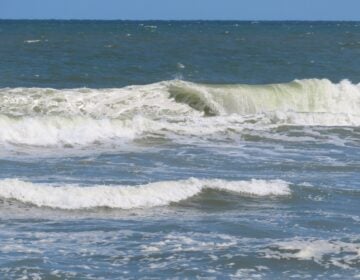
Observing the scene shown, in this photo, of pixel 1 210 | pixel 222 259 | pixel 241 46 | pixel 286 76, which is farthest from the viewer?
pixel 241 46

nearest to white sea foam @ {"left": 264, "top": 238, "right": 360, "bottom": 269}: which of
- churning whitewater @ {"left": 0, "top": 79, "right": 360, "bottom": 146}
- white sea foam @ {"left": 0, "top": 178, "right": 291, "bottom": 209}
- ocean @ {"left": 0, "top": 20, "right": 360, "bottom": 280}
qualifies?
ocean @ {"left": 0, "top": 20, "right": 360, "bottom": 280}

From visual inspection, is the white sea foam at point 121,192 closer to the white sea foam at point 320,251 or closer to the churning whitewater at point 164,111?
the white sea foam at point 320,251

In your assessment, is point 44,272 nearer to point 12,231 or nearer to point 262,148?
point 12,231

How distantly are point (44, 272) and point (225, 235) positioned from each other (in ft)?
6.72

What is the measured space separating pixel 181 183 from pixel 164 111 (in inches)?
490

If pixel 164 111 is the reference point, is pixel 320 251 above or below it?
below

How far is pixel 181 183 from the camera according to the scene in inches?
460

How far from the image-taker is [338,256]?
842 centimetres

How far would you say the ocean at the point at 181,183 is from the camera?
26.9 feet

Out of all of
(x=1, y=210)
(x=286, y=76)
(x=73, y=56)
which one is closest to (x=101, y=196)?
(x=1, y=210)

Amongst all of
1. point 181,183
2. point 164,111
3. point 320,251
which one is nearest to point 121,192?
point 181,183

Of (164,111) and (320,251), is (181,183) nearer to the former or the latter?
(320,251)

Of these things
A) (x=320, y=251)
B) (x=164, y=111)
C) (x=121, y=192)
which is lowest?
(x=320, y=251)

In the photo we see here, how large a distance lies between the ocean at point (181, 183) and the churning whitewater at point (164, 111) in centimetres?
5
